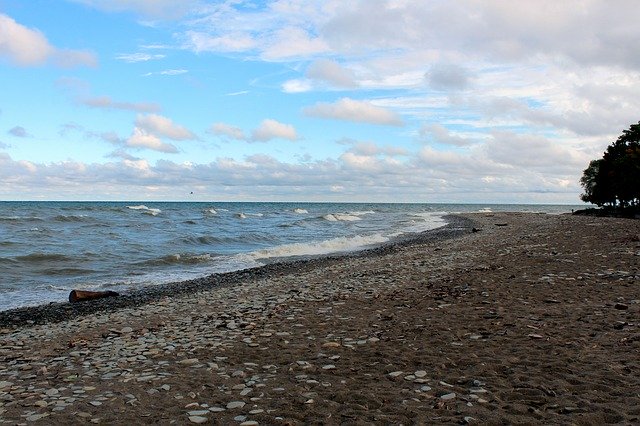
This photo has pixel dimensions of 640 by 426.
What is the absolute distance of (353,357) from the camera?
8.61 meters

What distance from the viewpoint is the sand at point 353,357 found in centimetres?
634

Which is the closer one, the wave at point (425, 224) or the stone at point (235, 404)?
the stone at point (235, 404)

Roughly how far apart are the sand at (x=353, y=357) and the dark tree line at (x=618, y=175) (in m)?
56.2

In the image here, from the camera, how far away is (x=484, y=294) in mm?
13484

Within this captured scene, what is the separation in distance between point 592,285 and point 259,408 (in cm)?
1091

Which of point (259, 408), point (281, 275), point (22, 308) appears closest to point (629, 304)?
point (259, 408)

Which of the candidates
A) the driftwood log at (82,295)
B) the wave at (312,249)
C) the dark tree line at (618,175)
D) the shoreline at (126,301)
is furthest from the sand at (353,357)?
the dark tree line at (618,175)

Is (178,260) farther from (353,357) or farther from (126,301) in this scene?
(353,357)

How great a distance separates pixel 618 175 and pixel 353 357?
246 ft

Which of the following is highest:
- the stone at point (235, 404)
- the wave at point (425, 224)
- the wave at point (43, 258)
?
the stone at point (235, 404)

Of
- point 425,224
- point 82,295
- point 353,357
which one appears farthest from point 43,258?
point 425,224

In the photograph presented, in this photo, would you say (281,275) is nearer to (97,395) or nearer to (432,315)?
(432,315)

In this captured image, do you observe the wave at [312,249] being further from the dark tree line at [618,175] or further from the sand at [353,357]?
the dark tree line at [618,175]

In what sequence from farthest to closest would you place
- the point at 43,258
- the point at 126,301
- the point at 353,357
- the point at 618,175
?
the point at 618,175
the point at 43,258
the point at 126,301
the point at 353,357
